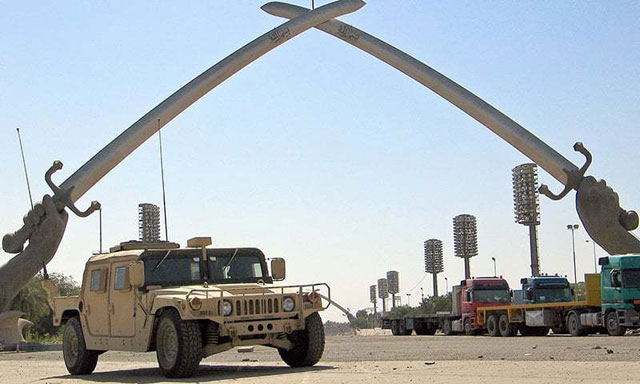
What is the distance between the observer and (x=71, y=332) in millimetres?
16891

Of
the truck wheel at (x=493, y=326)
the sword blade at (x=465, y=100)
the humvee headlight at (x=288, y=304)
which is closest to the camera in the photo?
the humvee headlight at (x=288, y=304)

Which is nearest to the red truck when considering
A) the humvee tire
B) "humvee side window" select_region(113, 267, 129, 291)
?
the humvee tire

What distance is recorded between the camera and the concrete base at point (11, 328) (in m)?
37.3

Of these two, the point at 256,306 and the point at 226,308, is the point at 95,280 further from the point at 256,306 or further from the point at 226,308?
the point at 256,306

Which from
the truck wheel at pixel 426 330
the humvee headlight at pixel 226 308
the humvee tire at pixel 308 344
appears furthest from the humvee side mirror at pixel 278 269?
the truck wheel at pixel 426 330

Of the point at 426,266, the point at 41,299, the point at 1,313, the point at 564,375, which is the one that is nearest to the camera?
the point at 564,375

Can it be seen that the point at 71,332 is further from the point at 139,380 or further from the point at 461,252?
the point at 461,252

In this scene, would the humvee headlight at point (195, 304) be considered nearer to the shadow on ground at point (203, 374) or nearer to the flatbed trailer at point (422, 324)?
the shadow on ground at point (203, 374)

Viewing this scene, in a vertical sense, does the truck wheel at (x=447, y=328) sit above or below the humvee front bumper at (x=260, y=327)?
below

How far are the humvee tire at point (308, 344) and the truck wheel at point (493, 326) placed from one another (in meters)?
23.8

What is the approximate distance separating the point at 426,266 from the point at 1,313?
77.1 metres

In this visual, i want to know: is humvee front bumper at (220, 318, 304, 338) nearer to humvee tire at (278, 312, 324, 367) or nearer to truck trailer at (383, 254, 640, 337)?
humvee tire at (278, 312, 324, 367)

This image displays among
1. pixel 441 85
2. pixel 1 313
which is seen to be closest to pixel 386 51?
pixel 441 85

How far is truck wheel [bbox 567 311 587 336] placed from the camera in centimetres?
3347
